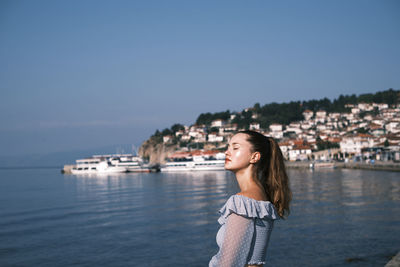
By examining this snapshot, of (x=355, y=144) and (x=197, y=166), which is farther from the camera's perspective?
(x=355, y=144)

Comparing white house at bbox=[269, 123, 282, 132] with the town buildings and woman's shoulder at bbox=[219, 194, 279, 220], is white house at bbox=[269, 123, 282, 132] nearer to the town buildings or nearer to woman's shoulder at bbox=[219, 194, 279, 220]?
the town buildings

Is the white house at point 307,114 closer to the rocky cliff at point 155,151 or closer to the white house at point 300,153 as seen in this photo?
the rocky cliff at point 155,151

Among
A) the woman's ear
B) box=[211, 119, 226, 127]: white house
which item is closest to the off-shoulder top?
the woman's ear

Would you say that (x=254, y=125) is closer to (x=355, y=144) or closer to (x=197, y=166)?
(x=355, y=144)

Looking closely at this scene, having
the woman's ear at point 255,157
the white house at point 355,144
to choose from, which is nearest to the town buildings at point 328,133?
the white house at point 355,144

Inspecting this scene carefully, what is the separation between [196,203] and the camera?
2592 cm

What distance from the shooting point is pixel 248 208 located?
189cm

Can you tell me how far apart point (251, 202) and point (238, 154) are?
0.90 ft

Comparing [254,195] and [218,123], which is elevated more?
[218,123]

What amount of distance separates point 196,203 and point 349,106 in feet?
446

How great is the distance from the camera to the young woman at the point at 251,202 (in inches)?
74.0

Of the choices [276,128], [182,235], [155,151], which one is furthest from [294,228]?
[276,128]

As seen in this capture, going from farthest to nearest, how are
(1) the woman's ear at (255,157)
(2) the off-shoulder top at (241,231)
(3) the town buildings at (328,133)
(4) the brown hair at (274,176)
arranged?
1. (3) the town buildings at (328,133)
2. (4) the brown hair at (274,176)
3. (1) the woman's ear at (255,157)
4. (2) the off-shoulder top at (241,231)

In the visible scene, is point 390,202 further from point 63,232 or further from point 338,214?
point 63,232
